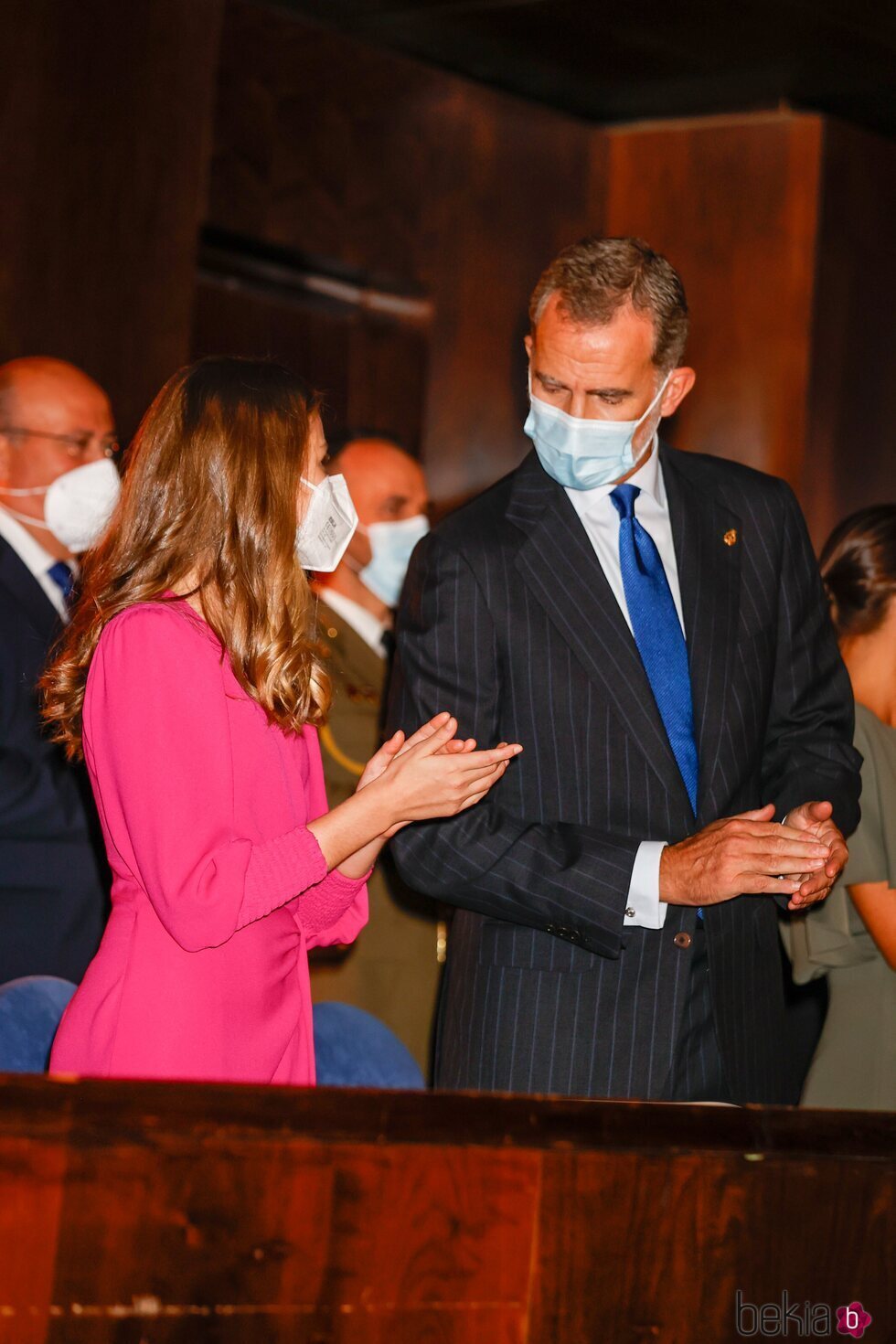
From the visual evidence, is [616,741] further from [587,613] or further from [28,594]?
[28,594]

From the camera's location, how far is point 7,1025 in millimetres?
1771

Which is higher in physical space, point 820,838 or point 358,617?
point 358,617

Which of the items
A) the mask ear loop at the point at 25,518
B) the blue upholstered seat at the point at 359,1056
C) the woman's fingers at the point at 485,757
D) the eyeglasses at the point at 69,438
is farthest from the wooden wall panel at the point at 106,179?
the woman's fingers at the point at 485,757

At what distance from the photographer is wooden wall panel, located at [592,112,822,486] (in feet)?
18.8

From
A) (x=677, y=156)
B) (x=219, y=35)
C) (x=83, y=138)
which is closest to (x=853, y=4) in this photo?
(x=677, y=156)

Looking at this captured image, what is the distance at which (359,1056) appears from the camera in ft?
6.54

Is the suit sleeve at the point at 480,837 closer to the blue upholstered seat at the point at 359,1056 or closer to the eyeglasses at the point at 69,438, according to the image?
the blue upholstered seat at the point at 359,1056

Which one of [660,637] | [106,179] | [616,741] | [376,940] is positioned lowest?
[376,940]

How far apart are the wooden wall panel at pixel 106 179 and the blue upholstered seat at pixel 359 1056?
2.77 m

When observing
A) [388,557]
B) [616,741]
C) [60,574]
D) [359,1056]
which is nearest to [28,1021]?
[359,1056]

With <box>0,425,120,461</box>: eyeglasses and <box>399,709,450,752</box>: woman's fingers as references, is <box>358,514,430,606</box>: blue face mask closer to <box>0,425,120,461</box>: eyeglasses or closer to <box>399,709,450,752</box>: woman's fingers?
<box>0,425,120,461</box>: eyeglasses

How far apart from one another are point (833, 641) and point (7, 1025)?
122 cm

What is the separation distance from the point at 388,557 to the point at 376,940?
0.93m

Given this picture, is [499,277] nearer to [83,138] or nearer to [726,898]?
[83,138]
